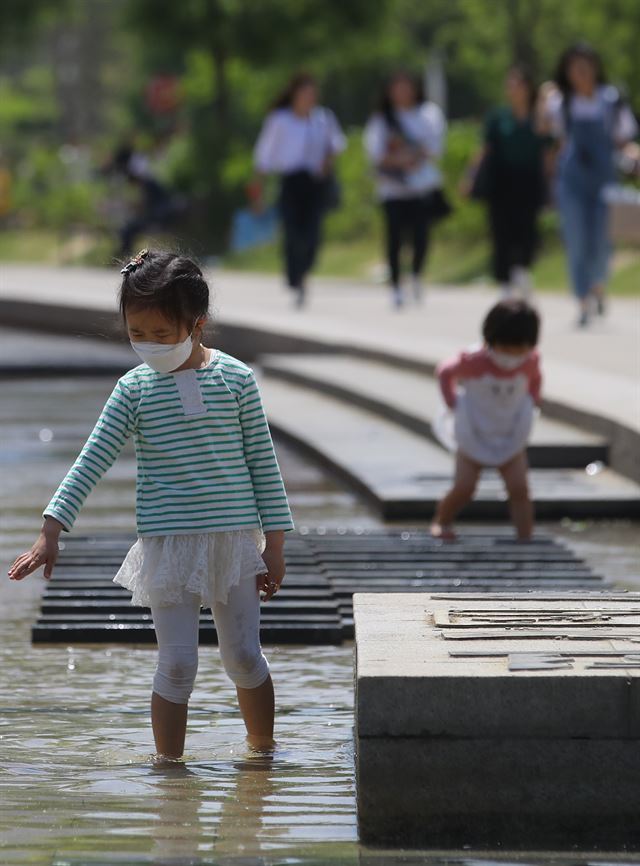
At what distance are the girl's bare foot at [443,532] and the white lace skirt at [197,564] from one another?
3145 mm

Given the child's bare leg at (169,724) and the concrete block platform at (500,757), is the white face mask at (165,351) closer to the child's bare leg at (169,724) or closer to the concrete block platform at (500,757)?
the child's bare leg at (169,724)

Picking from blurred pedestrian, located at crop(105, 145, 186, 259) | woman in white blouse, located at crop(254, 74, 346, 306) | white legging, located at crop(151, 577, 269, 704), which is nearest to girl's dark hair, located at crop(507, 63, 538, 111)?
woman in white blouse, located at crop(254, 74, 346, 306)

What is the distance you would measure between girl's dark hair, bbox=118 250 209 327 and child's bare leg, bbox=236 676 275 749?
2.95ft

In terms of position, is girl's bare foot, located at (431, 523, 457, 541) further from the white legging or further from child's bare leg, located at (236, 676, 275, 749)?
the white legging

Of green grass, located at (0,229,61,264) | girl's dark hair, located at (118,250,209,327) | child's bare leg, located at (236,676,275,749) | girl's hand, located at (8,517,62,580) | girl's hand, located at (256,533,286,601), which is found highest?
girl's dark hair, located at (118,250,209,327)

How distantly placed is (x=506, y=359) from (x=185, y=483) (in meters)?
3.16

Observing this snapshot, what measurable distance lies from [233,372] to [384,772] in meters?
1.13

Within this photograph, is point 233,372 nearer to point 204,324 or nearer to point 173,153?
point 204,324

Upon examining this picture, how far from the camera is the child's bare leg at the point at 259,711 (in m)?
5.01

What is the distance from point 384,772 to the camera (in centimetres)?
418

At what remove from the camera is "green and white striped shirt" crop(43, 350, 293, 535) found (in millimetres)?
4816

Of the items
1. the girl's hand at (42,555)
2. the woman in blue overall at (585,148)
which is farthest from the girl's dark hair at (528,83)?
the girl's hand at (42,555)

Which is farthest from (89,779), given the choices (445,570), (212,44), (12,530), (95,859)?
(212,44)

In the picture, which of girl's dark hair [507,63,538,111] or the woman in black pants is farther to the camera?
the woman in black pants
